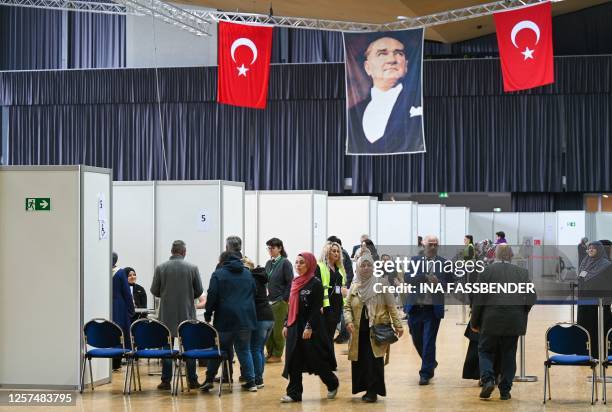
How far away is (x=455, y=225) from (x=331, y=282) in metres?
15.8

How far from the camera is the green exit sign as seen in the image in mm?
9133

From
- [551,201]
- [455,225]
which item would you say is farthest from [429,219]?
[551,201]

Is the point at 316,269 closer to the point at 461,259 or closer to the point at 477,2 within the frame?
the point at 461,259

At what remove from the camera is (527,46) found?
54.9 ft

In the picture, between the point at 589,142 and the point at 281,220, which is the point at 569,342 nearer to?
the point at 281,220

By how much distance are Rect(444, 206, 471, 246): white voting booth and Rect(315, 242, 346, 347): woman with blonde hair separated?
1510 cm

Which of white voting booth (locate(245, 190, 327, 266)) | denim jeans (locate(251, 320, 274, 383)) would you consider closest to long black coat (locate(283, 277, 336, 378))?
denim jeans (locate(251, 320, 274, 383))

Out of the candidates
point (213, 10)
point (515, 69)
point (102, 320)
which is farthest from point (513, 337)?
point (213, 10)

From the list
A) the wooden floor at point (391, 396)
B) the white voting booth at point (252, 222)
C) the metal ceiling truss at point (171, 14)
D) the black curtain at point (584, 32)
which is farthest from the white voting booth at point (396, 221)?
the black curtain at point (584, 32)

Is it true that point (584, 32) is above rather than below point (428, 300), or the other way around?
above

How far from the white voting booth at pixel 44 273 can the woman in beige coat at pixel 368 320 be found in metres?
2.46

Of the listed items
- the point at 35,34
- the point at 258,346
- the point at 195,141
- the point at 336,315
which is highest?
the point at 35,34

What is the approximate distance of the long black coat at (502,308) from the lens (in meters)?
8.62

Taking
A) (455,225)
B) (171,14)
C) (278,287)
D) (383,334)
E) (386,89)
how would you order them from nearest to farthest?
(383,334), (278,287), (386,89), (171,14), (455,225)
